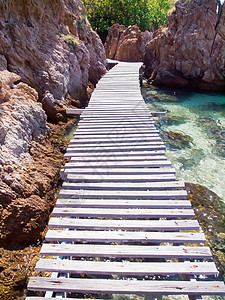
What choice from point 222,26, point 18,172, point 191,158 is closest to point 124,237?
point 18,172

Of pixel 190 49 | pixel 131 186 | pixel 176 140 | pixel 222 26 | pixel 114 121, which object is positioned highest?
pixel 222 26

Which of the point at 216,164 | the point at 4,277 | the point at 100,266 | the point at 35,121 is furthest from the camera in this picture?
the point at 216,164

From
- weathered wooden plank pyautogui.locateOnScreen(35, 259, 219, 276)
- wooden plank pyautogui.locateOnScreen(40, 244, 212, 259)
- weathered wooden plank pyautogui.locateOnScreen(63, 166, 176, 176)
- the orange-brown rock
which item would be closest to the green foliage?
the orange-brown rock

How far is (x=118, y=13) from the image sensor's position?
22.8 m

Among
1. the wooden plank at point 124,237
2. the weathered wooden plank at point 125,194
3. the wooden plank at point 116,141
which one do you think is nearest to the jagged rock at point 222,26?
the wooden plank at point 116,141

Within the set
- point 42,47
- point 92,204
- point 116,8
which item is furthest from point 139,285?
point 116,8

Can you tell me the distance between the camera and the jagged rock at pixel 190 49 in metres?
14.9

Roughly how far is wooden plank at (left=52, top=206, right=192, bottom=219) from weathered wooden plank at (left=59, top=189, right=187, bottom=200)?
0.30m

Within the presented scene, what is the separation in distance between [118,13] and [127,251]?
26119 millimetres

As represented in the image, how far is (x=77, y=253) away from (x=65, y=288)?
44 centimetres

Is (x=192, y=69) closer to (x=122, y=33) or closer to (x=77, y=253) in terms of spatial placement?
(x=122, y=33)

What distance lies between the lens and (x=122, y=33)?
19.7m

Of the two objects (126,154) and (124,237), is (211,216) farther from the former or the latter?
(124,237)

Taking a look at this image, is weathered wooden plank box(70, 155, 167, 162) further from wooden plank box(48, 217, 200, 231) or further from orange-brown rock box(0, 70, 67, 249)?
wooden plank box(48, 217, 200, 231)
